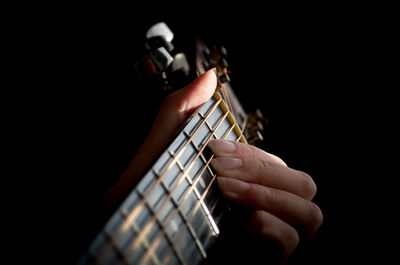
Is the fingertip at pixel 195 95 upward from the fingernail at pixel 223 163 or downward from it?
upward

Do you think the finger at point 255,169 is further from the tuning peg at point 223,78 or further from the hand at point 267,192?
the tuning peg at point 223,78

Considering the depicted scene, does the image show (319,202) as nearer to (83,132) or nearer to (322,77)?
(322,77)

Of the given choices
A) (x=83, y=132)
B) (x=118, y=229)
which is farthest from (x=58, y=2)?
(x=118, y=229)

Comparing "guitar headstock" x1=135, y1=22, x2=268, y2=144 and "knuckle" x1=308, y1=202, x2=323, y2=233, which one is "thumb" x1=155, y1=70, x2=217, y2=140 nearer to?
"guitar headstock" x1=135, y1=22, x2=268, y2=144

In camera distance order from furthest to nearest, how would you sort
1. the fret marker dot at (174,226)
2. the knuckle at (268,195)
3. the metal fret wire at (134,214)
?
the knuckle at (268,195) < the fret marker dot at (174,226) < the metal fret wire at (134,214)

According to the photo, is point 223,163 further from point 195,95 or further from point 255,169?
point 195,95

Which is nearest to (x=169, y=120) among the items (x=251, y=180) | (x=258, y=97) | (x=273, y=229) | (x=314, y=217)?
(x=251, y=180)

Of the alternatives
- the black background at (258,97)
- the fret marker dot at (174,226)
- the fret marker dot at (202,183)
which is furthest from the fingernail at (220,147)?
the black background at (258,97)

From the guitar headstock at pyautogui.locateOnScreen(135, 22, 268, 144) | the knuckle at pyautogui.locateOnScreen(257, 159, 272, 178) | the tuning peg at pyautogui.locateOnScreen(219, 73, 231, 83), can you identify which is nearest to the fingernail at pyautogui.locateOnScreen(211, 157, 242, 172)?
the knuckle at pyautogui.locateOnScreen(257, 159, 272, 178)
